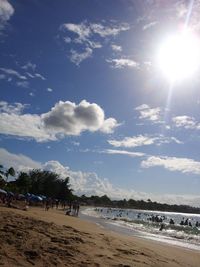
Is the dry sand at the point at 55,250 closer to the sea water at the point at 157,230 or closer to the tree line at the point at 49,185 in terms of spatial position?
the sea water at the point at 157,230

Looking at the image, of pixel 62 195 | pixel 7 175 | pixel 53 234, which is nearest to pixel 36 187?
pixel 62 195

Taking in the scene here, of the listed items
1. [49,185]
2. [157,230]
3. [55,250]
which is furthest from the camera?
[49,185]

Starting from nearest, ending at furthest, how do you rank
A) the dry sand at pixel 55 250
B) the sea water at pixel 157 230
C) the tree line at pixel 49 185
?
the dry sand at pixel 55 250, the sea water at pixel 157 230, the tree line at pixel 49 185

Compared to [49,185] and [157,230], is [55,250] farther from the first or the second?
[49,185]

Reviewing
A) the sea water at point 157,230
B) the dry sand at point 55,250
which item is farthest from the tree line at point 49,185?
the dry sand at point 55,250

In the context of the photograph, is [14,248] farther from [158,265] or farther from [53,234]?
[158,265]

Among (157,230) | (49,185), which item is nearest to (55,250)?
Answer: (157,230)

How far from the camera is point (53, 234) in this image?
13117 millimetres

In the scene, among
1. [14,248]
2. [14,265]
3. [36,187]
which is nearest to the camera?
[14,265]

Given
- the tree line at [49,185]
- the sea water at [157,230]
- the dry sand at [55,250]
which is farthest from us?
the tree line at [49,185]

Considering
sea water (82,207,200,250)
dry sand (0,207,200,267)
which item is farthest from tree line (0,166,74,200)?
dry sand (0,207,200,267)

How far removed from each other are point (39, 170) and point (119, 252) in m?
111

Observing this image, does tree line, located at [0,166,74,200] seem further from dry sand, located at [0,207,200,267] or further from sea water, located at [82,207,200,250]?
dry sand, located at [0,207,200,267]

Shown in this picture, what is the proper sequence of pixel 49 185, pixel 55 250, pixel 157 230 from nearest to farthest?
1. pixel 55 250
2. pixel 157 230
3. pixel 49 185
